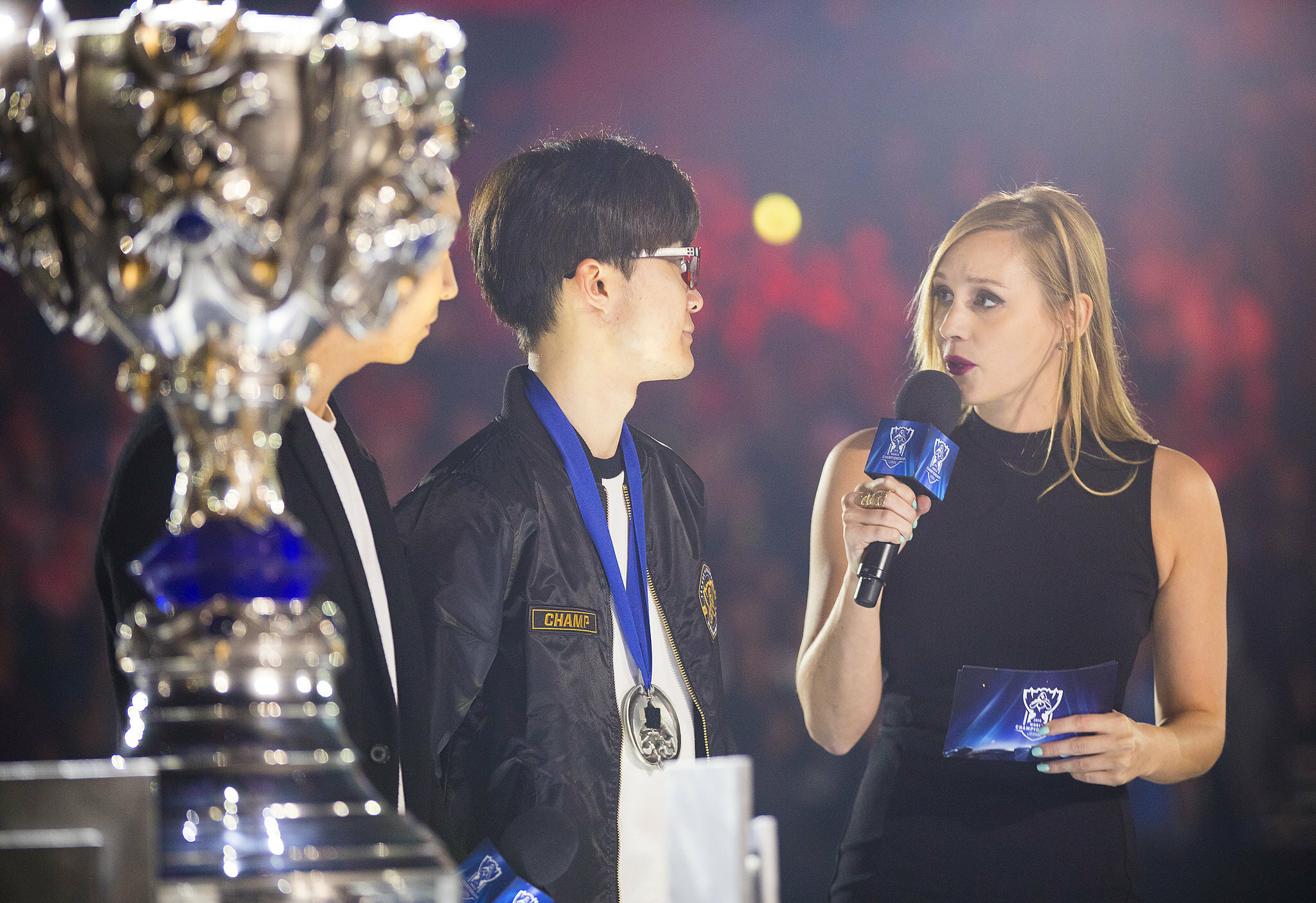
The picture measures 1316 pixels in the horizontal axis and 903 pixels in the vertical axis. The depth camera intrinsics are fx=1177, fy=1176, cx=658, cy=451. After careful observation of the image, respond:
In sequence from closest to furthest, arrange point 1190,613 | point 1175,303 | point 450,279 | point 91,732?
1. point 450,279
2. point 1190,613
3. point 91,732
4. point 1175,303

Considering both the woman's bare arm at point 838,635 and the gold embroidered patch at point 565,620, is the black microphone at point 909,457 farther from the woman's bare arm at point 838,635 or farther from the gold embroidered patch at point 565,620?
the gold embroidered patch at point 565,620

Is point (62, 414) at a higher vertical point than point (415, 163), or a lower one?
higher

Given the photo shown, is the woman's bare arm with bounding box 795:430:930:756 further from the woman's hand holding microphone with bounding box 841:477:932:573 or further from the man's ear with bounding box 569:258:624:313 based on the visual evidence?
the man's ear with bounding box 569:258:624:313

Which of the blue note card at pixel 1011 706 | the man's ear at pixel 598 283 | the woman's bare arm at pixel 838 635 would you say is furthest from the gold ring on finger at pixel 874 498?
the man's ear at pixel 598 283

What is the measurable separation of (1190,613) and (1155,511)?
0.16 metres

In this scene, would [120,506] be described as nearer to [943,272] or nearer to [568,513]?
[568,513]

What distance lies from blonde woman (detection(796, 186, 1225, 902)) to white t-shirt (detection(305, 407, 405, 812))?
0.61m

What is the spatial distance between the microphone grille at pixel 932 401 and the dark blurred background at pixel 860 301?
5.54ft

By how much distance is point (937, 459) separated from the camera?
5.10 ft

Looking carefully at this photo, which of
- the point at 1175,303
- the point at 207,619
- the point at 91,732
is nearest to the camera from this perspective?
the point at 207,619

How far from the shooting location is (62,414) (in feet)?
9.98

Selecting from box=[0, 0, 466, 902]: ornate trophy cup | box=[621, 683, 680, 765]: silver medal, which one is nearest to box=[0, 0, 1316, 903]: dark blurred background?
box=[621, 683, 680, 765]: silver medal

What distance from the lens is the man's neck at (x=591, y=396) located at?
6.04 ft

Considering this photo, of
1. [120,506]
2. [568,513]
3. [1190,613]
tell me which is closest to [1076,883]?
[1190,613]
